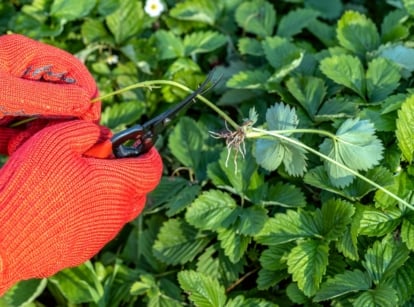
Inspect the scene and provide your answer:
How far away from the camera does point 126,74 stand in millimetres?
2051

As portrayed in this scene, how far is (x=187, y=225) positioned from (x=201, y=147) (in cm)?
22

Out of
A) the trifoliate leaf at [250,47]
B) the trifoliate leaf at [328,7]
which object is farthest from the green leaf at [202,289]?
the trifoliate leaf at [328,7]

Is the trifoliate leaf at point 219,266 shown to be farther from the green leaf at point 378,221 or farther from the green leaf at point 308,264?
the green leaf at point 378,221

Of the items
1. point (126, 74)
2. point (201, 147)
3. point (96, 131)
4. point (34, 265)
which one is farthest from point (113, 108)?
point (34, 265)

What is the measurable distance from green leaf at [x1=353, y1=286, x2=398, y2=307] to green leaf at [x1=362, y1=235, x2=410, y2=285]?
0.04m

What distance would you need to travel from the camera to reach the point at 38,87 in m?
1.26

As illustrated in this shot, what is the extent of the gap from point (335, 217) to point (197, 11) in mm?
917

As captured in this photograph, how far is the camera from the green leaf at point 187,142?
1.77m

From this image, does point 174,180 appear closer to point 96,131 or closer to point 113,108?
point 113,108

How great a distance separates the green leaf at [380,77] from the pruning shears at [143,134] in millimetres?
519

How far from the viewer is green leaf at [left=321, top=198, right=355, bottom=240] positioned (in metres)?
1.44

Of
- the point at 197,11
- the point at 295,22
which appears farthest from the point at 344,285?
the point at 197,11

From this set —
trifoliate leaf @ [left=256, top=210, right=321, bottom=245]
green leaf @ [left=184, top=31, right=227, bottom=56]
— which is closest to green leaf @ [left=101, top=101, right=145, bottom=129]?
green leaf @ [left=184, top=31, right=227, bottom=56]

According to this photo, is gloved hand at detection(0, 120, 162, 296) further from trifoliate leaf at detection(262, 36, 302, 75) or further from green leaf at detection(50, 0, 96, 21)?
green leaf at detection(50, 0, 96, 21)
